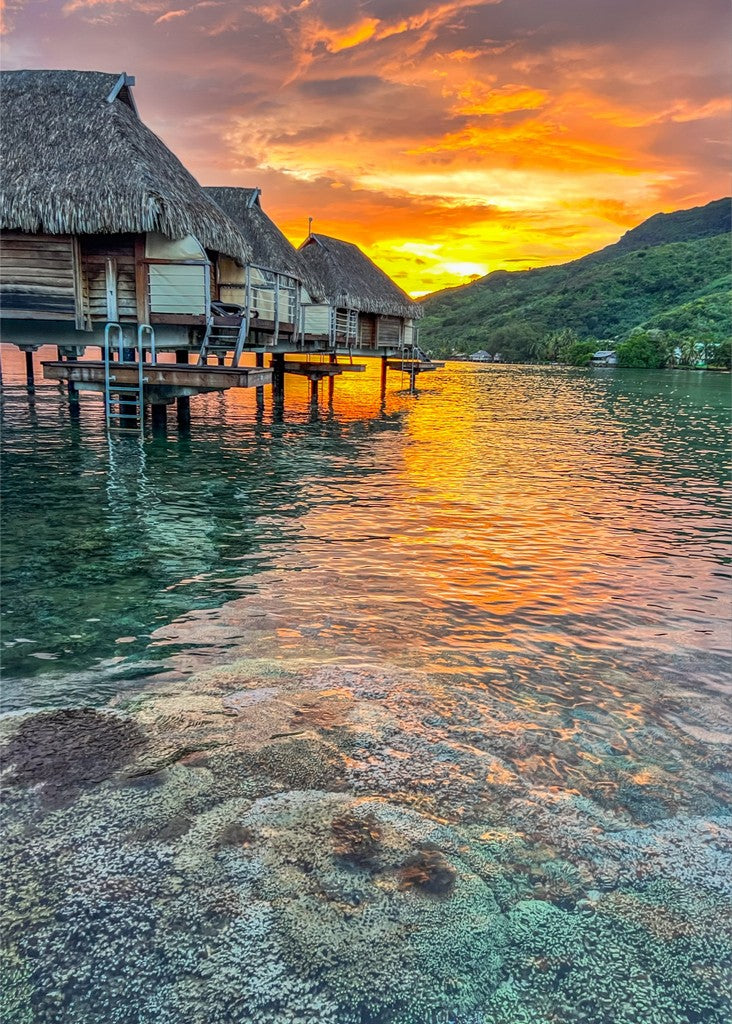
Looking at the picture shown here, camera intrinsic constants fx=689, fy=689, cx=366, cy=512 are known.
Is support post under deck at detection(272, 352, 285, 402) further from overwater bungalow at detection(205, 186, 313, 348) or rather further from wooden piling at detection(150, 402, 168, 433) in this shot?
wooden piling at detection(150, 402, 168, 433)

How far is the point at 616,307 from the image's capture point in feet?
400

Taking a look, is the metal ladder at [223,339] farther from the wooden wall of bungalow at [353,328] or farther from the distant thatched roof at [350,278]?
the distant thatched roof at [350,278]

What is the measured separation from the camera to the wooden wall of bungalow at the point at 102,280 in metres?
13.7

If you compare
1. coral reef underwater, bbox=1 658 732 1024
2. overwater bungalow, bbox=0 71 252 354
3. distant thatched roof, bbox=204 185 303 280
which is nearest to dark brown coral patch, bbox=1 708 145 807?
coral reef underwater, bbox=1 658 732 1024

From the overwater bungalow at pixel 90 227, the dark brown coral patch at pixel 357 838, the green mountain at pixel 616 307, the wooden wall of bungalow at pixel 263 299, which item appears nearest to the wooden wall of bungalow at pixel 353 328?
the wooden wall of bungalow at pixel 263 299

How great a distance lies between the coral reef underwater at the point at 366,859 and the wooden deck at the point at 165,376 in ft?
28.9

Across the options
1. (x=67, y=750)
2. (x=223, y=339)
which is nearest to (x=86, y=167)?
(x=223, y=339)

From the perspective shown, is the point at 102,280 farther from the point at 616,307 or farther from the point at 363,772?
the point at 616,307

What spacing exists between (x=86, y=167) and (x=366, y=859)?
14571mm

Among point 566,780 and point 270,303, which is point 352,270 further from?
point 566,780

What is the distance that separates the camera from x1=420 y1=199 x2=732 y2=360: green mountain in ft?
325

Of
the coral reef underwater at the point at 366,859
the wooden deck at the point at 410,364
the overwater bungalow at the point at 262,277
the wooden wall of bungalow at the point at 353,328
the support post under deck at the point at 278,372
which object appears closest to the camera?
the coral reef underwater at the point at 366,859

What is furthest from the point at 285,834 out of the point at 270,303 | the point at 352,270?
the point at 352,270

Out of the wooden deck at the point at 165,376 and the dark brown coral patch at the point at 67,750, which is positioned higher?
the wooden deck at the point at 165,376
